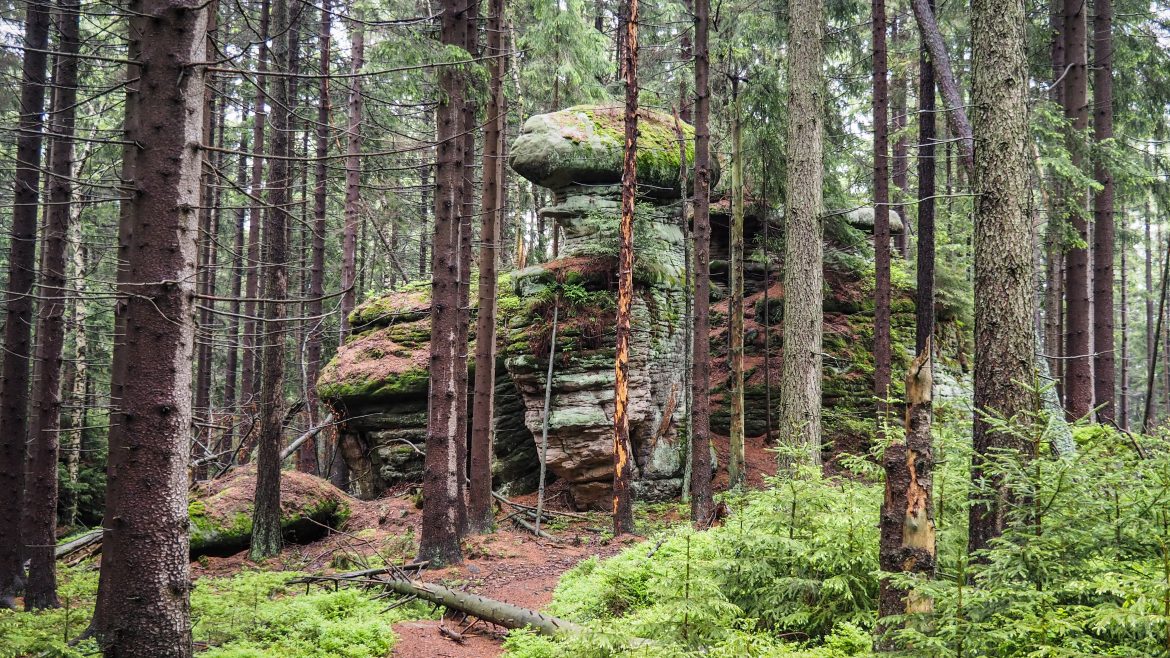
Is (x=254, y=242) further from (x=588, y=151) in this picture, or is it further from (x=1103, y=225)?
(x=1103, y=225)

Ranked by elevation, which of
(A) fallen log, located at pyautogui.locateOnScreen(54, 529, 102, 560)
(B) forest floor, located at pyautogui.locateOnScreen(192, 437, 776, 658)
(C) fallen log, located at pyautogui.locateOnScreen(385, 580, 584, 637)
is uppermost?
(C) fallen log, located at pyautogui.locateOnScreen(385, 580, 584, 637)

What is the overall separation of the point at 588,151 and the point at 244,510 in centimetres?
1097

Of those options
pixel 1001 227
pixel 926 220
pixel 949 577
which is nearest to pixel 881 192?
pixel 926 220

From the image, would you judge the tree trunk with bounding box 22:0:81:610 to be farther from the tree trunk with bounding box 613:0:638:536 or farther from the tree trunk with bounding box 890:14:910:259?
the tree trunk with bounding box 890:14:910:259

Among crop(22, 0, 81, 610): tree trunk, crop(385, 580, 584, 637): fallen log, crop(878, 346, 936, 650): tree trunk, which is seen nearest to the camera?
crop(878, 346, 936, 650): tree trunk

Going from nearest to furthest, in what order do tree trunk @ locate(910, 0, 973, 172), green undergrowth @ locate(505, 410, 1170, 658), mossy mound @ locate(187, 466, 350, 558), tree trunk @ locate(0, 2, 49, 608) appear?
1. green undergrowth @ locate(505, 410, 1170, 658)
2. tree trunk @ locate(910, 0, 973, 172)
3. tree trunk @ locate(0, 2, 49, 608)
4. mossy mound @ locate(187, 466, 350, 558)

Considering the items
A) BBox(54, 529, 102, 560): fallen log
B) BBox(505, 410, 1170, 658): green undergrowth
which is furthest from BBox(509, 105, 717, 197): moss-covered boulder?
BBox(54, 529, 102, 560): fallen log

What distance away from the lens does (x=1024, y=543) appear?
13.3 ft

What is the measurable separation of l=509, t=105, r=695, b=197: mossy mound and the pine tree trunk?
8281 millimetres

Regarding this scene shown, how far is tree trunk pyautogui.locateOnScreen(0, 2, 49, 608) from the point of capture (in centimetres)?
860

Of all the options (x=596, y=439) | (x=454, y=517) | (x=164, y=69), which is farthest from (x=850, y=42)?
(x=164, y=69)

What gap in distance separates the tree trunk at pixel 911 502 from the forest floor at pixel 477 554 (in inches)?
170

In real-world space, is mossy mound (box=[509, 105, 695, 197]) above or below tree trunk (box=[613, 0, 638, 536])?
above

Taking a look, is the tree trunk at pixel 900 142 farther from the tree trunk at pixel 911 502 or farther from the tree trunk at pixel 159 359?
the tree trunk at pixel 159 359
